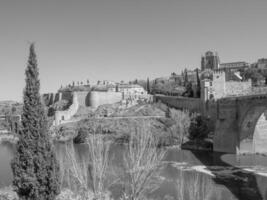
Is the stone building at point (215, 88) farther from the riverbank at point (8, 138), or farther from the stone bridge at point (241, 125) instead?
the riverbank at point (8, 138)

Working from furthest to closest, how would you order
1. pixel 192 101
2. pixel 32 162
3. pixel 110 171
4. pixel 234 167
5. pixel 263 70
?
1. pixel 263 70
2. pixel 192 101
3. pixel 234 167
4. pixel 110 171
5. pixel 32 162

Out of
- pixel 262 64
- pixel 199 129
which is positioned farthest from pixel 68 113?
pixel 262 64

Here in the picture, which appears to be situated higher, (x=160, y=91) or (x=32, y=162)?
(x=160, y=91)

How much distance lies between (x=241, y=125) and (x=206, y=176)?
12.9 m

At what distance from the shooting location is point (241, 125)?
32.4 meters

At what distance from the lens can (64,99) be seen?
7150cm

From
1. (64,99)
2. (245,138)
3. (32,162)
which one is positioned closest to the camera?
(32,162)

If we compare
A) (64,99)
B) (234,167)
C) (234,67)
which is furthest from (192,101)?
(234,67)

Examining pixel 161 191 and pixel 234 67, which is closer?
pixel 161 191

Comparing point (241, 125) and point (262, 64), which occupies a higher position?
point (262, 64)

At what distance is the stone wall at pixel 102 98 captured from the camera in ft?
219

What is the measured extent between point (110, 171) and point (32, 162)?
11659 mm

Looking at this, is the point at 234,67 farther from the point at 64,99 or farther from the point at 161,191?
the point at 161,191

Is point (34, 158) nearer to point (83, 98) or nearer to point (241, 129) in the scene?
point (241, 129)
